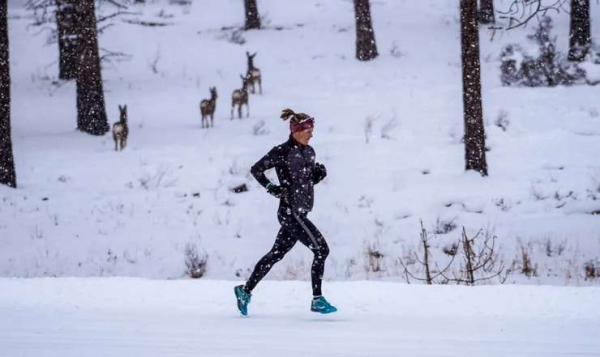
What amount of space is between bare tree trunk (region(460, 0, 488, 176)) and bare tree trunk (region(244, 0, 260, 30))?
16.1 meters

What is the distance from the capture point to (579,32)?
18.2 meters

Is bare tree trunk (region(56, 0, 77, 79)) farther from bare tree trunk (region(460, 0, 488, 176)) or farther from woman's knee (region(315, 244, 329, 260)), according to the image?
woman's knee (region(315, 244, 329, 260))

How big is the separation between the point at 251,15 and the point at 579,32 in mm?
12881

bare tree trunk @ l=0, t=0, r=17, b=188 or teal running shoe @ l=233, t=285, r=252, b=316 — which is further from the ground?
bare tree trunk @ l=0, t=0, r=17, b=188

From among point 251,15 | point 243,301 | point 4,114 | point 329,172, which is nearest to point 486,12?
point 251,15

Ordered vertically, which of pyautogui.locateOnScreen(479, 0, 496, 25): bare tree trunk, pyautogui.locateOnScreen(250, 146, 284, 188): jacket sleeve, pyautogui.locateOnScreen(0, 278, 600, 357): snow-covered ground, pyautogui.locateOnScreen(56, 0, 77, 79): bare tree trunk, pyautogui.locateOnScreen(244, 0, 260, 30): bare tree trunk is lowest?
pyautogui.locateOnScreen(0, 278, 600, 357): snow-covered ground

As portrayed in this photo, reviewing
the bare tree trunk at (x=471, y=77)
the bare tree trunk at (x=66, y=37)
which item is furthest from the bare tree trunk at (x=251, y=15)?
the bare tree trunk at (x=471, y=77)

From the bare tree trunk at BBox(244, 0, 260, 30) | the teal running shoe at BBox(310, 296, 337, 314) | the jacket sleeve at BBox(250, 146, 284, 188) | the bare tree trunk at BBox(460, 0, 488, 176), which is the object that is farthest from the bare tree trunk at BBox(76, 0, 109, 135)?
the bare tree trunk at BBox(244, 0, 260, 30)

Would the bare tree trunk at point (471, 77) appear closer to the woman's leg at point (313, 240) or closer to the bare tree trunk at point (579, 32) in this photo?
the woman's leg at point (313, 240)

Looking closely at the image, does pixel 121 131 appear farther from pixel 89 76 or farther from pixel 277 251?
pixel 277 251

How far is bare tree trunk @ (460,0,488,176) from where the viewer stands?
10828 mm

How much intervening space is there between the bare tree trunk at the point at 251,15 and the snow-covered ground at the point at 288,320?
2037 centimetres

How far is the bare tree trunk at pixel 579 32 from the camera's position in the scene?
18.0m

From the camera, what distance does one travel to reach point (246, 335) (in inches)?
203
